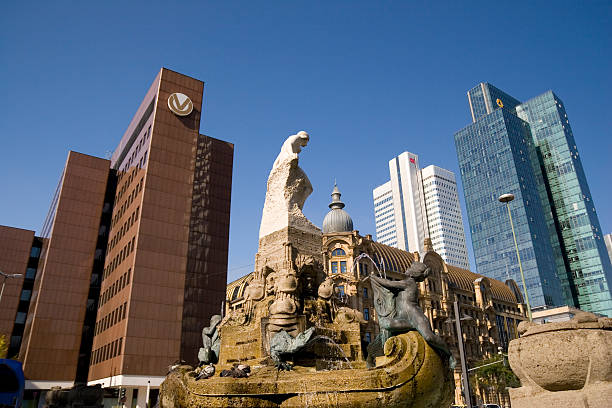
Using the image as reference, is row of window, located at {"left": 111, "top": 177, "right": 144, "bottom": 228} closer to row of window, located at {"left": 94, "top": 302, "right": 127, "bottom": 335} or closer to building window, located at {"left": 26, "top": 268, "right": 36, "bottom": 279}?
row of window, located at {"left": 94, "top": 302, "right": 127, "bottom": 335}

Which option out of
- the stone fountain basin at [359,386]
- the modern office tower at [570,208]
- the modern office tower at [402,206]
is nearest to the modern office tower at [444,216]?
the modern office tower at [402,206]

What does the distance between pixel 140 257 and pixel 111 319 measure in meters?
8.36

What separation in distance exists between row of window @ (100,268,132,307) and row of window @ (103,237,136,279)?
2192 millimetres

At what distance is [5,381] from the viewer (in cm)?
2667

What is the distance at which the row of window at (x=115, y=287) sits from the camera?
4772 cm

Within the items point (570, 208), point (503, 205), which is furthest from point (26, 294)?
point (570, 208)

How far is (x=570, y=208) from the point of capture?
12081cm

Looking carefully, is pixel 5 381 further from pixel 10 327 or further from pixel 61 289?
pixel 10 327

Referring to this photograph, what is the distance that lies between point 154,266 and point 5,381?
21291mm

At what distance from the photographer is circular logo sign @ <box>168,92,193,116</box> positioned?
176 feet

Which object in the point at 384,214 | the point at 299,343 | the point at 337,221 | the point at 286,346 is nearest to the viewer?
the point at 299,343

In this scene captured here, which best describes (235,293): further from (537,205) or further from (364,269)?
(537,205)

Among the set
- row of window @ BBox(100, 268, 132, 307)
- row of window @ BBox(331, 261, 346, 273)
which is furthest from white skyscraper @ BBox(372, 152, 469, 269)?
row of window @ BBox(100, 268, 132, 307)

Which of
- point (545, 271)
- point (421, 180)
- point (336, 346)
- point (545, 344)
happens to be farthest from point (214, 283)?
point (421, 180)
